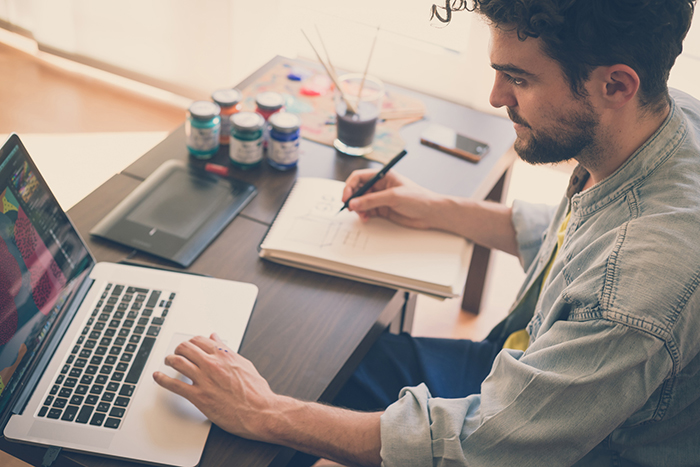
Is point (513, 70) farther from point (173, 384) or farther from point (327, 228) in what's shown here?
point (173, 384)

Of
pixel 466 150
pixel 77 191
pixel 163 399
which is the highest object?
pixel 466 150

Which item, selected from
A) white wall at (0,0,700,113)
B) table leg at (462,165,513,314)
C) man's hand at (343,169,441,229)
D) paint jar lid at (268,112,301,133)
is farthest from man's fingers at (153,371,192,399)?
white wall at (0,0,700,113)

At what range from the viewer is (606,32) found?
825 millimetres

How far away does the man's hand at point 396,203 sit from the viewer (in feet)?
3.90

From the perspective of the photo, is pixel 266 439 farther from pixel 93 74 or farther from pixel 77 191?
pixel 93 74

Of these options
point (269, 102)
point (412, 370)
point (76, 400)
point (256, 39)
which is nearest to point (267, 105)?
point (269, 102)

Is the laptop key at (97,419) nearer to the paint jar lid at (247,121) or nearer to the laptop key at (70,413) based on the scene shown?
the laptop key at (70,413)

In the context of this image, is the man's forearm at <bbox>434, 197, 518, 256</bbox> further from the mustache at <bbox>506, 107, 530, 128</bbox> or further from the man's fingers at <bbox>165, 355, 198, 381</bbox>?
the man's fingers at <bbox>165, 355, 198, 381</bbox>

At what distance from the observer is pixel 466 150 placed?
1.44 meters

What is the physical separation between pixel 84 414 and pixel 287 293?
368mm

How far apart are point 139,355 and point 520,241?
0.77m

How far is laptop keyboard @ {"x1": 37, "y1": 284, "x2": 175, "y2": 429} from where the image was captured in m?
0.83

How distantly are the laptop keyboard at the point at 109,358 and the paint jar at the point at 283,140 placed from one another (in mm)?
424

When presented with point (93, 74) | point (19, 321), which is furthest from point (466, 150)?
point (93, 74)
